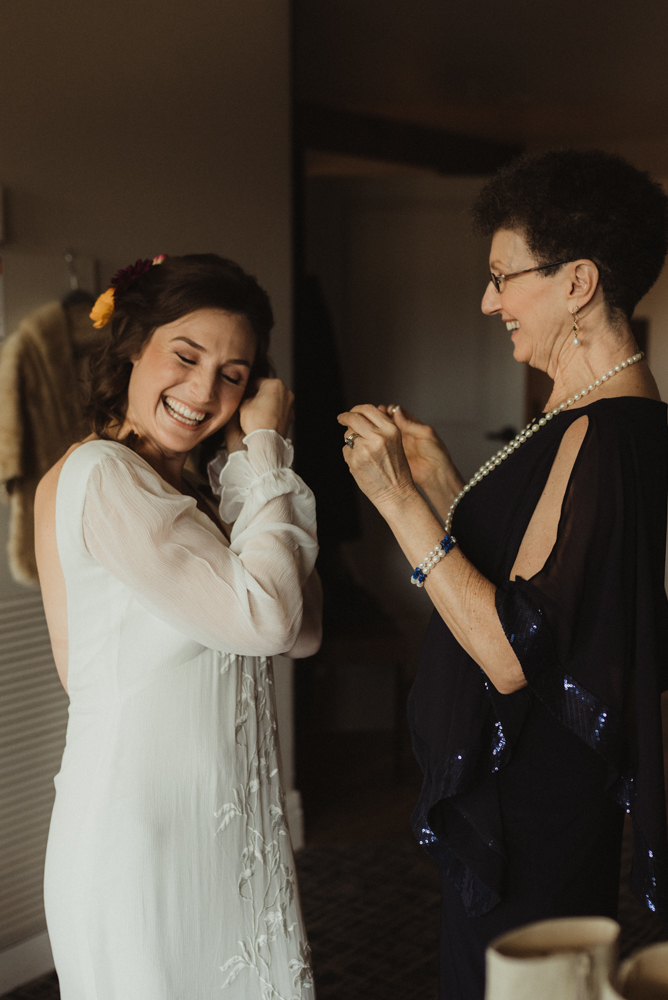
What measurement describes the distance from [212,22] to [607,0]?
172 centimetres

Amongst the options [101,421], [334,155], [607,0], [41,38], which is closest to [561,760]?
[101,421]

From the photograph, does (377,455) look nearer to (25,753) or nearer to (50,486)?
(50,486)

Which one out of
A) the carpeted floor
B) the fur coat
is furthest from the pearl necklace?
the carpeted floor

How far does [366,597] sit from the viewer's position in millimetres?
3887

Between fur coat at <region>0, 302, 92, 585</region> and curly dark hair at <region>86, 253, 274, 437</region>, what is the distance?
690 mm

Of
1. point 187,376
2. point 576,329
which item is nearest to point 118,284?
point 187,376

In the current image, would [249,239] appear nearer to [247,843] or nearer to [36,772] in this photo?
[36,772]

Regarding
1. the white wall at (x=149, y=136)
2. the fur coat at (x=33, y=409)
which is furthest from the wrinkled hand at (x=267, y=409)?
the white wall at (x=149, y=136)

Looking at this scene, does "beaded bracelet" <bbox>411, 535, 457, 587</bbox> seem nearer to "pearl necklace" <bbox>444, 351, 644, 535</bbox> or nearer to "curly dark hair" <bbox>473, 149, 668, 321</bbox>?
"pearl necklace" <bbox>444, 351, 644, 535</bbox>

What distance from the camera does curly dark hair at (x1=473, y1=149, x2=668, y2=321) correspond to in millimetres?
1209

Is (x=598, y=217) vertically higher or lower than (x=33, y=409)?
higher

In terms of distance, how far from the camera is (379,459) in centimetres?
127

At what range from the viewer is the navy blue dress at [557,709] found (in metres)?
1.12

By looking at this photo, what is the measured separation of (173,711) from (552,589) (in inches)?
23.7
